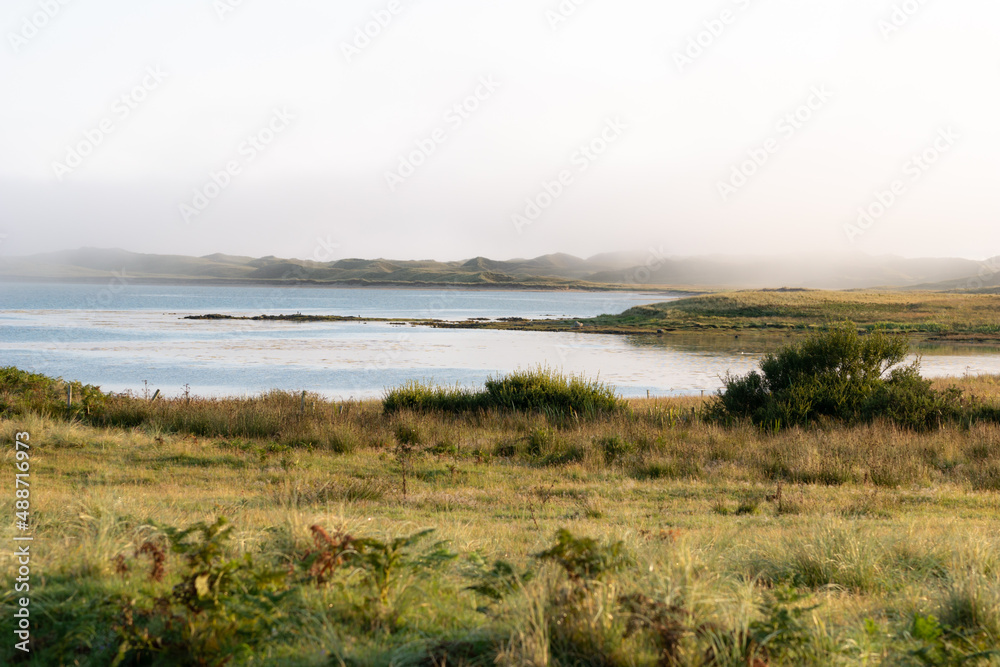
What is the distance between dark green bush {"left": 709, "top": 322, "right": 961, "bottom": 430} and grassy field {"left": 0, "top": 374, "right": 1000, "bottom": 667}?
4604 mm

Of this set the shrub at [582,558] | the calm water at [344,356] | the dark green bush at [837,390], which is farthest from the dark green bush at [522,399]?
the shrub at [582,558]

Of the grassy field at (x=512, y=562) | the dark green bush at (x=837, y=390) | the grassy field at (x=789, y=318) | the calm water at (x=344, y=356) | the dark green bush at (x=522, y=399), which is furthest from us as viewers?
the grassy field at (x=789, y=318)

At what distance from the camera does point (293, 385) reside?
110ft

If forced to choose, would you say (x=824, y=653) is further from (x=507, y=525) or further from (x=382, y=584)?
(x=507, y=525)

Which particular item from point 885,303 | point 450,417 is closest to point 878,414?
point 450,417

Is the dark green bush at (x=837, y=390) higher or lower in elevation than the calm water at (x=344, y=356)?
higher

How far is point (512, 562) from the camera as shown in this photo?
5539mm

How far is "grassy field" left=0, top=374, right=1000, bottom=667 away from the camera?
392cm

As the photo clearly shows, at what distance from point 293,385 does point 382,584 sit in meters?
30.4

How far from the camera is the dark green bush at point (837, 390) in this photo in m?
18.2

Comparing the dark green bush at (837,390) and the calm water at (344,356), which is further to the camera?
the calm water at (344,356)

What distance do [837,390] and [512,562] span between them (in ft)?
51.7

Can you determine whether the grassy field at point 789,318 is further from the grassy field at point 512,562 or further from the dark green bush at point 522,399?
Answer: the grassy field at point 512,562

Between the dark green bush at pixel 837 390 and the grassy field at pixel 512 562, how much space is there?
4.60 m
